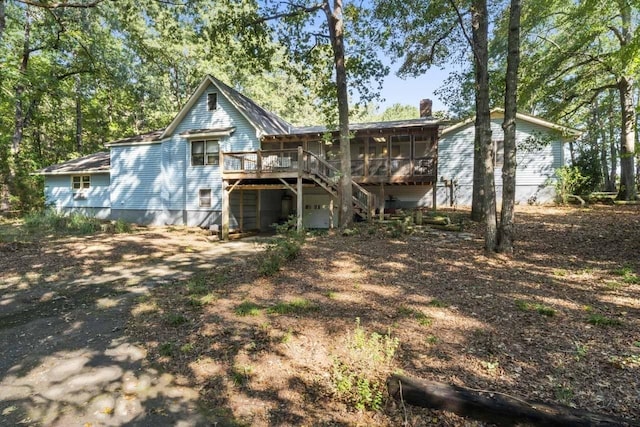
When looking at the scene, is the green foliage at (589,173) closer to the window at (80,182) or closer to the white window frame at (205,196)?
the white window frame at (205,196)

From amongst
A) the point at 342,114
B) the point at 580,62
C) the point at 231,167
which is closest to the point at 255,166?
the point at 231,167

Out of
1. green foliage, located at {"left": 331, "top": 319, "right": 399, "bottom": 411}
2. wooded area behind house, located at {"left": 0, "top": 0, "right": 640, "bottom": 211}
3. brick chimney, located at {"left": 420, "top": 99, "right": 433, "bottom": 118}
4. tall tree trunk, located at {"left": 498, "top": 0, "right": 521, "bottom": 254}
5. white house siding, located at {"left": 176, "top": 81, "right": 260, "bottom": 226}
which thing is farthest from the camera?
brick chimney, located at {"left": 420, "top": 99, "right": 433, "bottom": 118}

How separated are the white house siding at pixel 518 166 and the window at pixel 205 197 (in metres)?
13.5

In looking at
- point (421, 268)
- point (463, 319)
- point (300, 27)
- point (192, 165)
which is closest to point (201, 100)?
point (192, 165)

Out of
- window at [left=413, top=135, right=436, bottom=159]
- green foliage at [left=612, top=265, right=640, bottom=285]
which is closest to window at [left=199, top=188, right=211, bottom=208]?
window at [left=413, top=135, right=436, bottom=159]

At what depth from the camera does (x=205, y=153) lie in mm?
19188

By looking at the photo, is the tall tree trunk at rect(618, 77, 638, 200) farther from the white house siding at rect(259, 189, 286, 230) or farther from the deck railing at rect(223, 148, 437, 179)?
the white house siding at rect(259, 189, 286, 230)

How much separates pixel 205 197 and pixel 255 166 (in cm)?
431

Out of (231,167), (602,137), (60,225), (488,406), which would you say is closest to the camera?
(488,406)

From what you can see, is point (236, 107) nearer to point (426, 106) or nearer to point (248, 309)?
point (426, 106)

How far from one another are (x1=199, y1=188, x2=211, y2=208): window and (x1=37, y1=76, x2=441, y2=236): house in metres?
0.06

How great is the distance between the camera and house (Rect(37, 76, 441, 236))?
1762 cm

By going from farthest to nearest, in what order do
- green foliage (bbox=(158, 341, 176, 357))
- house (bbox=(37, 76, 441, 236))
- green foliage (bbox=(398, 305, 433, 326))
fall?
house (bbox=(37, 76, 441, 236)), green foliage (bbox=(398, 305, 433, 326)), green foliage (bbox=(158, 341, 176, 357))

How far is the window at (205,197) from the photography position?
19.0 m
